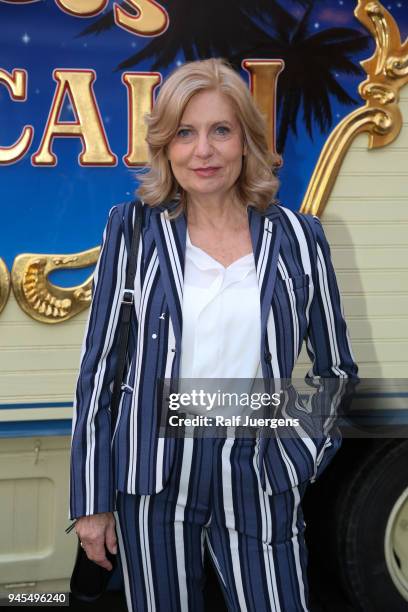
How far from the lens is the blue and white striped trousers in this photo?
5.33 feet

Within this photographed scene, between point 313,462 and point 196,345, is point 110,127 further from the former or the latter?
point 313,462

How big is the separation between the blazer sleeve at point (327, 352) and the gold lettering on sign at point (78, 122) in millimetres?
842

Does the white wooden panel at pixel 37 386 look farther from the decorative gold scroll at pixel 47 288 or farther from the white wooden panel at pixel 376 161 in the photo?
the white wooden panel at pixel 376 161

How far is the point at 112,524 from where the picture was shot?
169cm

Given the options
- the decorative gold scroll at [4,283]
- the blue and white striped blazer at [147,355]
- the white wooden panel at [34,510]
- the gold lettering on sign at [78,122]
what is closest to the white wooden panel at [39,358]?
the decorative gold scroll at [4,283]

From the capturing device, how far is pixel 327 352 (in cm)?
182

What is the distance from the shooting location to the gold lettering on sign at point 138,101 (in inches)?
91.8

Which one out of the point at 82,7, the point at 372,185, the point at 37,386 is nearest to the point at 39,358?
the point at 37,386

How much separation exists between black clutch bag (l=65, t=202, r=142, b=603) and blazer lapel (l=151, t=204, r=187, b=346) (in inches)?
2.0

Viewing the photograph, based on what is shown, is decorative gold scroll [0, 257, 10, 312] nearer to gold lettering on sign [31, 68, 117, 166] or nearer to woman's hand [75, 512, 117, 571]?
gold lettering on sign [31, 68, 117, 166]

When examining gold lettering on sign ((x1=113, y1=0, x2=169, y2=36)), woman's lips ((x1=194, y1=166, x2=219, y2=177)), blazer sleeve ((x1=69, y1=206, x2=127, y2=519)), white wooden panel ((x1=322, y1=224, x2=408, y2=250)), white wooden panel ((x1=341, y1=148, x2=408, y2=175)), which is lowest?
blazer sleeve ((x1=69, y1=206, x2=127, y2=519))

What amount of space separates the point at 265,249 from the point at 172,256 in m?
0.22

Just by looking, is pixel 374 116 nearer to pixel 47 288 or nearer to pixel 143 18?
pixel 143 18

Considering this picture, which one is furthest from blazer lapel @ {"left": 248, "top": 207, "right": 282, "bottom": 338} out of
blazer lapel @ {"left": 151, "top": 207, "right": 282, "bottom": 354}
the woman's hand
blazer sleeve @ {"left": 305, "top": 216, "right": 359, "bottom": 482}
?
the woman's hand
